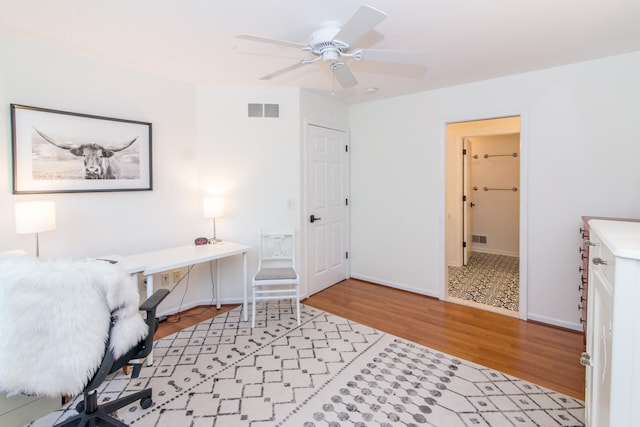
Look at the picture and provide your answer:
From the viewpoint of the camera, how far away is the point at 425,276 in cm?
382

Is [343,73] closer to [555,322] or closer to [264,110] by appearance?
[264,110]

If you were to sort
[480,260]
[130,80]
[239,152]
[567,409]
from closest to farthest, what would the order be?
[567,409] < [130,80] < [239,152] < [480,260]

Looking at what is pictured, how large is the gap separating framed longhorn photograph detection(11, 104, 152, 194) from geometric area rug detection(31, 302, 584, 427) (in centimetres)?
149

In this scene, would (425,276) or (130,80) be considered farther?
(425,276)

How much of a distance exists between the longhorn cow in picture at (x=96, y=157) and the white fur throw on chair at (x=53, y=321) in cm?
150

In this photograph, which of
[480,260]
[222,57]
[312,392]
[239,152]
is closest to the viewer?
[312,392]

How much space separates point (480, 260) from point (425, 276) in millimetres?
2235

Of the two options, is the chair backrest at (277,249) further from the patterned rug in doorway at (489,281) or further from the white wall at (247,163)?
the patterned rug in doorway at (489,281)

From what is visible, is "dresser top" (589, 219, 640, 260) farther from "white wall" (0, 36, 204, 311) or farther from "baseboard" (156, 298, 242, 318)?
"white wall" (0, 36, 204, 311)

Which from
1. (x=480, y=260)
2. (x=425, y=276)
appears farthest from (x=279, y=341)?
(x=480, y=260)

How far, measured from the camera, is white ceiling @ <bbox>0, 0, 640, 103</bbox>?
1.88 metres

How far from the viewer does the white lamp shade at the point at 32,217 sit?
2080 millimetres

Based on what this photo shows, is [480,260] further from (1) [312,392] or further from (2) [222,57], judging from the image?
(2) [222,57]

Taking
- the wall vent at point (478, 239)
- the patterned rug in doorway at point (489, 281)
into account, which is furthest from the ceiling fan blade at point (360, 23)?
the wall vent at point (478, 239)
